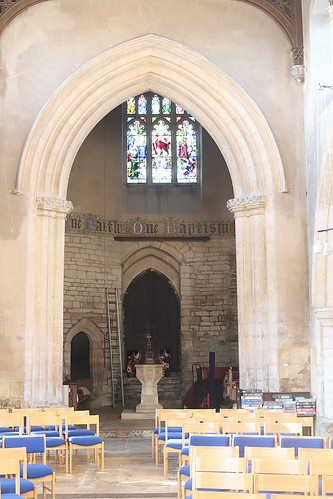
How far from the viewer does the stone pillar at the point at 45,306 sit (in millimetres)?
11398

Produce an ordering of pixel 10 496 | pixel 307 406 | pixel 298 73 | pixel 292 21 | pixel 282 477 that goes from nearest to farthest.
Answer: pixel 282 477 → pixel 10 496 → pixel 307 406 → pixel 298 73 → pixel 292 21

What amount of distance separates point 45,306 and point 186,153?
8004 mm

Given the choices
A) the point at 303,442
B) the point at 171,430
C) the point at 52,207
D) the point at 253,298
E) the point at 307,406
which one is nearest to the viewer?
the point at 303,442

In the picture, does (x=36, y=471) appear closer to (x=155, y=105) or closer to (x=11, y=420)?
(x=11, y=420)

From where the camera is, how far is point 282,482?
413cm

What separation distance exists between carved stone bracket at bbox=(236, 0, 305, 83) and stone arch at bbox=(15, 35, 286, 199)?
103 centimetres

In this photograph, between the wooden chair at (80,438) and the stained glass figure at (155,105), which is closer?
the wooden chair at (80,438)

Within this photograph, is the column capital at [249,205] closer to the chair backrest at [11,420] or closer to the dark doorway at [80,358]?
the chair backrest at [11,420]

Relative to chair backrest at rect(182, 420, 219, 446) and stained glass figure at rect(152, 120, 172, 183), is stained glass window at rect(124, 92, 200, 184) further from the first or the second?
chair backrest at rect(182, 420, 219, 446)

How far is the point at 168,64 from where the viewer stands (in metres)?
12.5

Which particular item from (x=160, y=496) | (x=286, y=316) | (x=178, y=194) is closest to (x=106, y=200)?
(x=178, y=194)

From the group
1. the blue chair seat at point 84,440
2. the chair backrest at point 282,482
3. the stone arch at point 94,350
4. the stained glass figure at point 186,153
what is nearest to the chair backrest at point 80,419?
the blue chair seat at point 84,440

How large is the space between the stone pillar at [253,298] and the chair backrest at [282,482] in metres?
7.33

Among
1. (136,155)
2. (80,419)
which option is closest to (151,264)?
(136,155)
